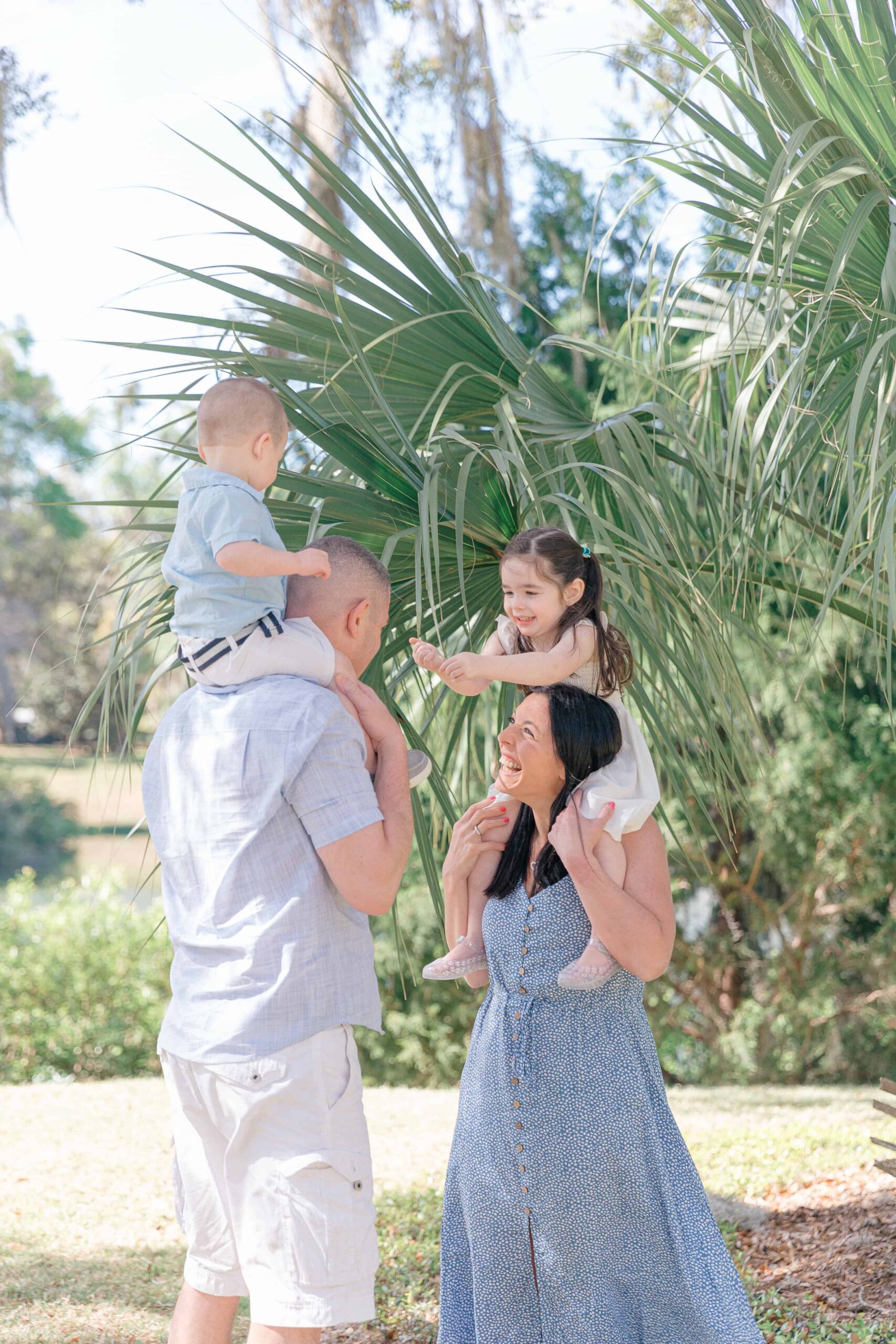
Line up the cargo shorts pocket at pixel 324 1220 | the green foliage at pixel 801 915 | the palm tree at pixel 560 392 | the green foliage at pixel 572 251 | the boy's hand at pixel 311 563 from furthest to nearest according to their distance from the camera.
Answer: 1. the green foliage at pixel 572 251
2. the green foliage at pixel 801 915
3. the palm tree at pixel 560 392
4. the boy's hand at pixel 311 563
5. the cargo shorts pocket at pixel 324 1220

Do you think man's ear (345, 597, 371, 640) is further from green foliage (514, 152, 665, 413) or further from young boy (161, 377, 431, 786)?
green foliage (514, 152, 665, 413)

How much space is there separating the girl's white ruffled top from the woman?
0.03 metres

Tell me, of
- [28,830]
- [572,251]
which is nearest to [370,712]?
[572,251]

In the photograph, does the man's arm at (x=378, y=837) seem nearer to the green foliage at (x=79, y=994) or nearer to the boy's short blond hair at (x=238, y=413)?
the boy's short blond hair at (x=238, y=413)

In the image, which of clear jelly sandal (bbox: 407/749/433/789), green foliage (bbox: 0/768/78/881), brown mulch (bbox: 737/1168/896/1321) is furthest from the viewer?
green foliage (bbox: 0/768/78/881)

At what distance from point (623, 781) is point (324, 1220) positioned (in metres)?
0.84

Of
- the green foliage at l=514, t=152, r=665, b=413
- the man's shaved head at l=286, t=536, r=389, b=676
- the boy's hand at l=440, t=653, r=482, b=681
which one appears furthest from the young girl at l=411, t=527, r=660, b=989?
the green foliage at l=514, t=152, r=665, b=413

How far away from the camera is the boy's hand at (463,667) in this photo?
2160mm

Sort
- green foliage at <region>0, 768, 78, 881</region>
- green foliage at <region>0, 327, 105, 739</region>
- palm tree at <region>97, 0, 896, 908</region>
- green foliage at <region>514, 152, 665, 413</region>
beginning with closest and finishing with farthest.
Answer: palm tree at <region>97, 0, 896, 908</region>
green foliage at <region>514, 152, 665, 413</region>
green foliage at <region>0, 768, 78, 881</region>
green foliage at <region>0, 327, 105, 739</region>

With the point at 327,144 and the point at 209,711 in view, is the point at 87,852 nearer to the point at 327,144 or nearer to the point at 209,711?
the point at 327,144

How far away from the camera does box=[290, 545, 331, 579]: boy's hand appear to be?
1.78 metres

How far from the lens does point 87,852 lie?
26.3 m

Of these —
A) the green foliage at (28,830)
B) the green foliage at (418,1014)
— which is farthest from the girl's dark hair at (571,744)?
the green foliage at (28,830)

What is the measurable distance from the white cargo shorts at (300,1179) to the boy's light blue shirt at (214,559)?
64 cm
